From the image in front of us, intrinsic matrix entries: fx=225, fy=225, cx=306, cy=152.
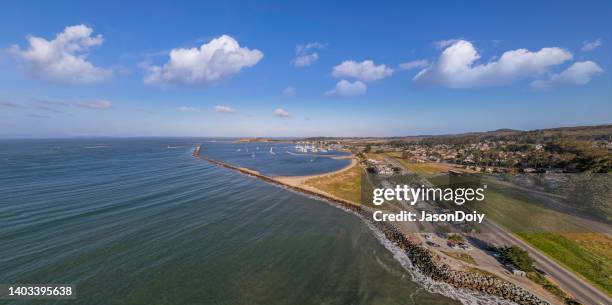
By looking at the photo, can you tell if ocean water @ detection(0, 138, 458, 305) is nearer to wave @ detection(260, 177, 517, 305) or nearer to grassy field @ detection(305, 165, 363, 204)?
wave @ detection(260, 177, 517, 305)

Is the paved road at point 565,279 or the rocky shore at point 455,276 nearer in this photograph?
the paved road at point 565,279

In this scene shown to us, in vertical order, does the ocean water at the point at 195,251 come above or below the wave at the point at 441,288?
above

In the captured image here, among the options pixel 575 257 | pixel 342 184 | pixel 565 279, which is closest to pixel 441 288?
pixel 565 279

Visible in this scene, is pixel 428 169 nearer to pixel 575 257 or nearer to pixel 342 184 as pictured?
pixel 342 184

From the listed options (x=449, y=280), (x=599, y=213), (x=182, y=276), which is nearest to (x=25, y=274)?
(x=182, y=276)

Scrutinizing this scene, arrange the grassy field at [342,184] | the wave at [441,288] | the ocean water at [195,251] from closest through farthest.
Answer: the wave at [441,288] < the ocean water at [195,251] < the grassy field at [342,184]

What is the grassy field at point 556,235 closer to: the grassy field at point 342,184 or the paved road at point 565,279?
the paved road at point 565,279

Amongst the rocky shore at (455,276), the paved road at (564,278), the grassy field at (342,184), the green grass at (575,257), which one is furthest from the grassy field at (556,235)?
the grassy field at (342,184)
